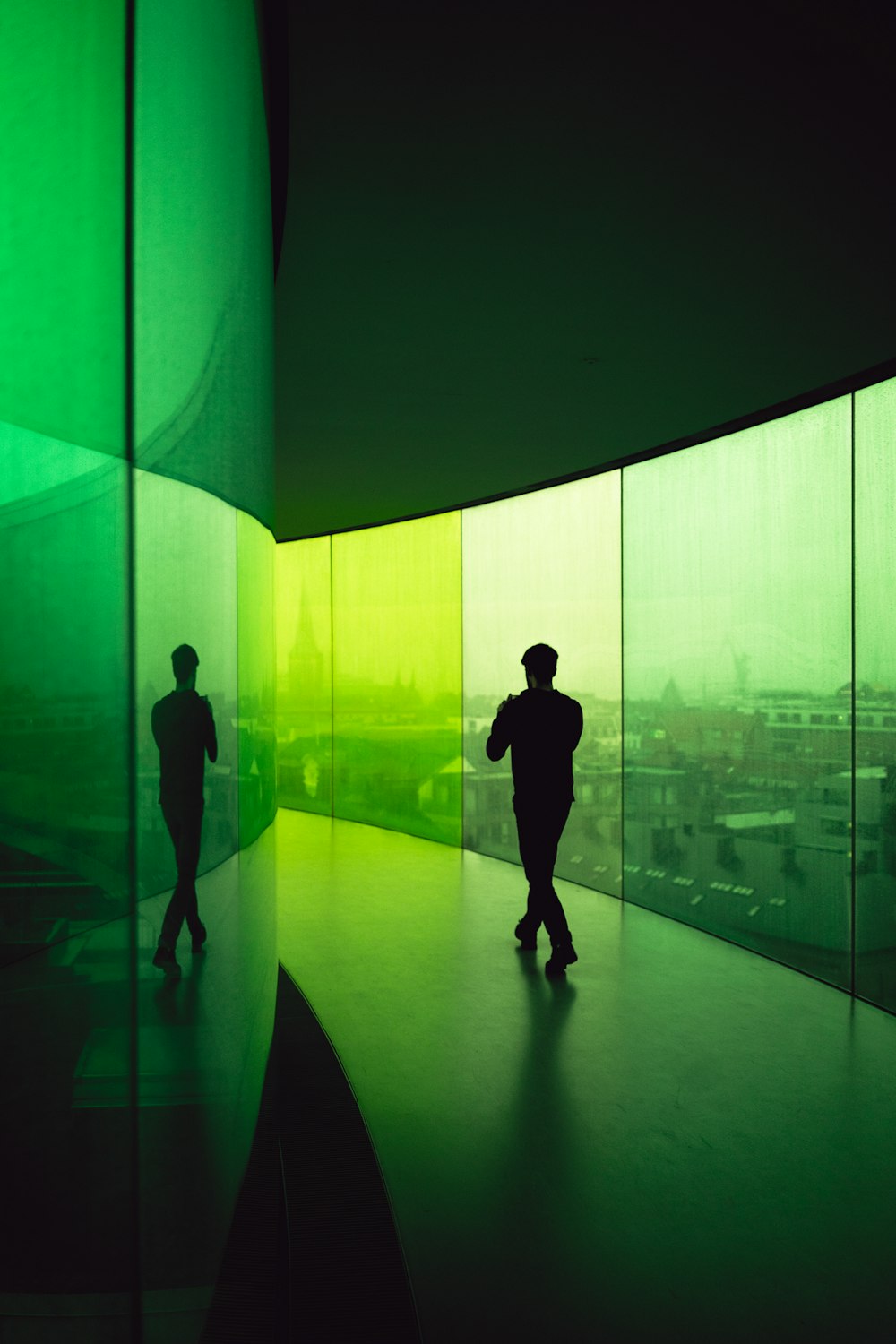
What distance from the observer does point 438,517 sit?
10.5 metres

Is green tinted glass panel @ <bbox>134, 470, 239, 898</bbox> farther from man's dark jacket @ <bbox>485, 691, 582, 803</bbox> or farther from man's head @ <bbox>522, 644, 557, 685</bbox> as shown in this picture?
man's head @ <bbox>522, 644, 557, 685</bbox>

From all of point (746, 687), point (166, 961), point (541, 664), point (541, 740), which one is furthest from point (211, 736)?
point (746, 687)

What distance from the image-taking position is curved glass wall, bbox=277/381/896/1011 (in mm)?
5242

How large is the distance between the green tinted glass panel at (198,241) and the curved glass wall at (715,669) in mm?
3931

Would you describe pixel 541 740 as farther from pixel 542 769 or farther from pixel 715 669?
pixel 715 669

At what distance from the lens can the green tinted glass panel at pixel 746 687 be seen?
549cm

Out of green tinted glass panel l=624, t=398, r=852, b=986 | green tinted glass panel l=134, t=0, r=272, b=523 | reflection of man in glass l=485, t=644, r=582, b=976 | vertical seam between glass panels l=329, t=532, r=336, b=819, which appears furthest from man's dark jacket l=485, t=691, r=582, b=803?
vertical seam between glass panels l=329, t=532, r=336, b=819

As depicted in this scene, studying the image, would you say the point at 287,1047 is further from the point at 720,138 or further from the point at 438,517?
the point at 438,517

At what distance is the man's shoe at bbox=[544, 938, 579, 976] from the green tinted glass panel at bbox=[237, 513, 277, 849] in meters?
3.03

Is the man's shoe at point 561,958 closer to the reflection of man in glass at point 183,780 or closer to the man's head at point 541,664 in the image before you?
the man's head at point 541,664

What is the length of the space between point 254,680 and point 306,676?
1009 centimetres

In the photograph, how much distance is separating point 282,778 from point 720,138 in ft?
34.9

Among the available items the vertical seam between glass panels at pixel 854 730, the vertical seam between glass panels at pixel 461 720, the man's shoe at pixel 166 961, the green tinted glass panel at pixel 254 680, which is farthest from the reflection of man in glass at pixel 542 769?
the man's shoe at pixel 166 961

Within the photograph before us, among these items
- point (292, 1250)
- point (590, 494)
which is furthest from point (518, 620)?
Answer: point (292, 1250)
